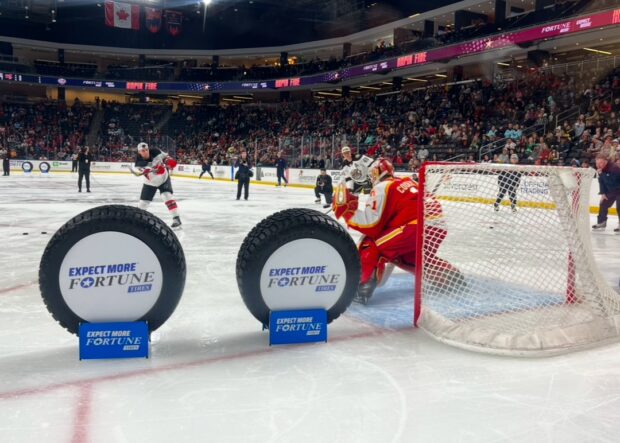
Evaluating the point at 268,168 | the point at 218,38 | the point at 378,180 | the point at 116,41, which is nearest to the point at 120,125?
the point at 116,41

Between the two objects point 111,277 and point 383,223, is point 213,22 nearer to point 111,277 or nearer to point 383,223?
point 383,223

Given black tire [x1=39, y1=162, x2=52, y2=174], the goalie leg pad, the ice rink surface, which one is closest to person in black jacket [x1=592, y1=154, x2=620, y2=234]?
the goalie leg pad

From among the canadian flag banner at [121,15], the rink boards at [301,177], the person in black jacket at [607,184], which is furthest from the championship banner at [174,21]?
the person in black jacket at [607,184]

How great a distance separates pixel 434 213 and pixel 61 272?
208cm

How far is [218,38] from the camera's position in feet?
117

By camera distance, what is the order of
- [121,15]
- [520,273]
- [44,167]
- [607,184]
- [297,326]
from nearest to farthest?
[297,326]
[520,273]
[607,184]
[44,167]
[121,15]

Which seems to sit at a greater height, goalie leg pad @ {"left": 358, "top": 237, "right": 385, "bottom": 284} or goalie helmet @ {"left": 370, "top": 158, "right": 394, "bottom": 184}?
goalie helmet @ {"left": 370, "top": 158, "right": 394, "bottom": 184}

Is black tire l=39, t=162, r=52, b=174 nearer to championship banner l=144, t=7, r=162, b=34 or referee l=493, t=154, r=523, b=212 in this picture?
championship banner l=144, t=7, r=162, b=34

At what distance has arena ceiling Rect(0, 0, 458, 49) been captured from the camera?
93.4 feet

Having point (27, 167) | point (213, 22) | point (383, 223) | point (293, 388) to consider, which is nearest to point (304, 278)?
point (293, 388)

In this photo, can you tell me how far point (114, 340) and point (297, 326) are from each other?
2.83 ft

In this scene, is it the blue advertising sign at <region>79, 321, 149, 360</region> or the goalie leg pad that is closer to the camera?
the blue advertising sign at <region>79, 321, 149, 360</region>

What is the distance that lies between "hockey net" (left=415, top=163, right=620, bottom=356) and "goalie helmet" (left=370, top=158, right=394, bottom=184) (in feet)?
1.46

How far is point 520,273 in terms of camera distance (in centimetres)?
339
